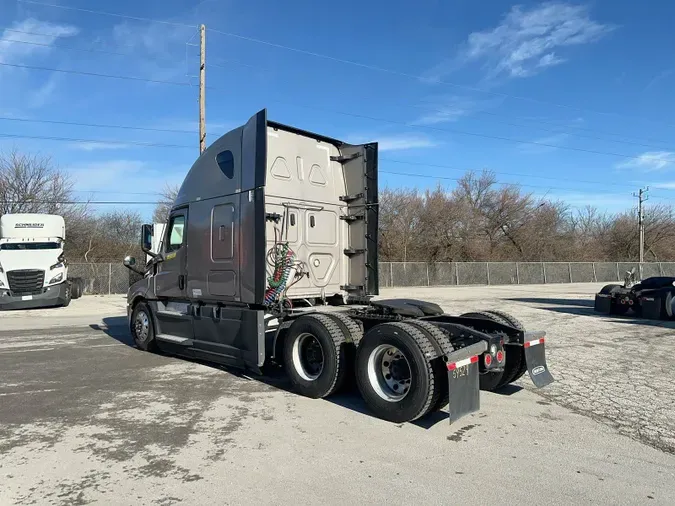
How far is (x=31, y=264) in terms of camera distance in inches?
746

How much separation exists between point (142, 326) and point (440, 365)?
6.40m

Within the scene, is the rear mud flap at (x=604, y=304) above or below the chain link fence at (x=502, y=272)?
below

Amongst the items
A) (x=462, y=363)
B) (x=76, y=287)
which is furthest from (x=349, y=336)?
(x=76, y=287)

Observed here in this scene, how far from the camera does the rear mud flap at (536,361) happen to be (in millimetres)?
5787

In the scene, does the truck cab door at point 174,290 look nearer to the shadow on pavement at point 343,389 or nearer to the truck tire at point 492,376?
the shadow on pavement at point 343,389

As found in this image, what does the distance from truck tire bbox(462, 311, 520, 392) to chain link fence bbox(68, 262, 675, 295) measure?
24.4 metres

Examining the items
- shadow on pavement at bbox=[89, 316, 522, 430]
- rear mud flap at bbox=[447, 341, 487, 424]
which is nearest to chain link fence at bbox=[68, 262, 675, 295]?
shadow on pavement at bbox=[89, 316, 522, 430]

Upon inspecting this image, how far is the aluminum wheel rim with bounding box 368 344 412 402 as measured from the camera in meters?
5.34

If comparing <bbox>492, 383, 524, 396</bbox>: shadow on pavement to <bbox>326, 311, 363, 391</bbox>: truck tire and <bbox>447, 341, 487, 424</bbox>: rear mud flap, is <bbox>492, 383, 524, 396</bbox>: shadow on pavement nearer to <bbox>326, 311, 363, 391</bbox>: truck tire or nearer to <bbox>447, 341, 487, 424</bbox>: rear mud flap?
<bbox>447, 341, 487, 424</bbox>: rear mud flap

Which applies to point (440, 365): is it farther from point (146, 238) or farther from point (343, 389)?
point (146, 238)

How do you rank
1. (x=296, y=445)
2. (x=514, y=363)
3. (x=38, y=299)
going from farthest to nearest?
(x=38, y=299)
(x=514, y=363)
(x=296, y=445)

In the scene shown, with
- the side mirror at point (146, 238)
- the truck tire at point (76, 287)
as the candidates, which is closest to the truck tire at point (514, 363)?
the side mirror at point (146, 238)

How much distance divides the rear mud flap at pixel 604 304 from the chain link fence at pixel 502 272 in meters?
17.6

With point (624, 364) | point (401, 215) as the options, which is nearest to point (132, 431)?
point (624, 364)
